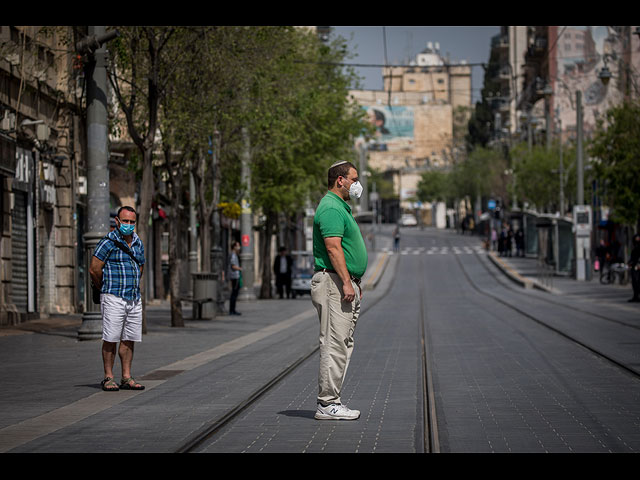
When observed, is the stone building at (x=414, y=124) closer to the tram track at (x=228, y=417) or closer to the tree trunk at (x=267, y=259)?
the tree trunk at (x=267, y=259)

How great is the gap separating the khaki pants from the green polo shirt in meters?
0.13

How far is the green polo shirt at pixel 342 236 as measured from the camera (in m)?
9.02

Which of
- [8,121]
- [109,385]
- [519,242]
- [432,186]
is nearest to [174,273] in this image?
[8,121]

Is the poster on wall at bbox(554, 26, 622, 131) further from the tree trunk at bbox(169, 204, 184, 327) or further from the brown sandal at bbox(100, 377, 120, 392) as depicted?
the brown sandal at bbox(100, 377, 120, 392)

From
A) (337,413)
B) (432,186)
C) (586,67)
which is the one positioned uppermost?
(586,67)

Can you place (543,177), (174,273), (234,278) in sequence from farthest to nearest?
(543,177), (234,278), (174,273)

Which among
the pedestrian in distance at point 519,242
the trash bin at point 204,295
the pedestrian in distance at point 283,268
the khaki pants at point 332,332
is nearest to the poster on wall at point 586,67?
the pedestrian in distance at point 519,242

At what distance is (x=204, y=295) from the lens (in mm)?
26734

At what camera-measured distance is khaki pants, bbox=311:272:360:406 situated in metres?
9.08

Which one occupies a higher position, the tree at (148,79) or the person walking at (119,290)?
the tree at (148,79)

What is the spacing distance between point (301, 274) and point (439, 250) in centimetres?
4299

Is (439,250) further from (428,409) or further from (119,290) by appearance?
(428,409)

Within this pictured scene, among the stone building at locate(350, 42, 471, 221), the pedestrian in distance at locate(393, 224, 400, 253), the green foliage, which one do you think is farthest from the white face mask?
the stone building at locate(350, 42, 471, 221)
